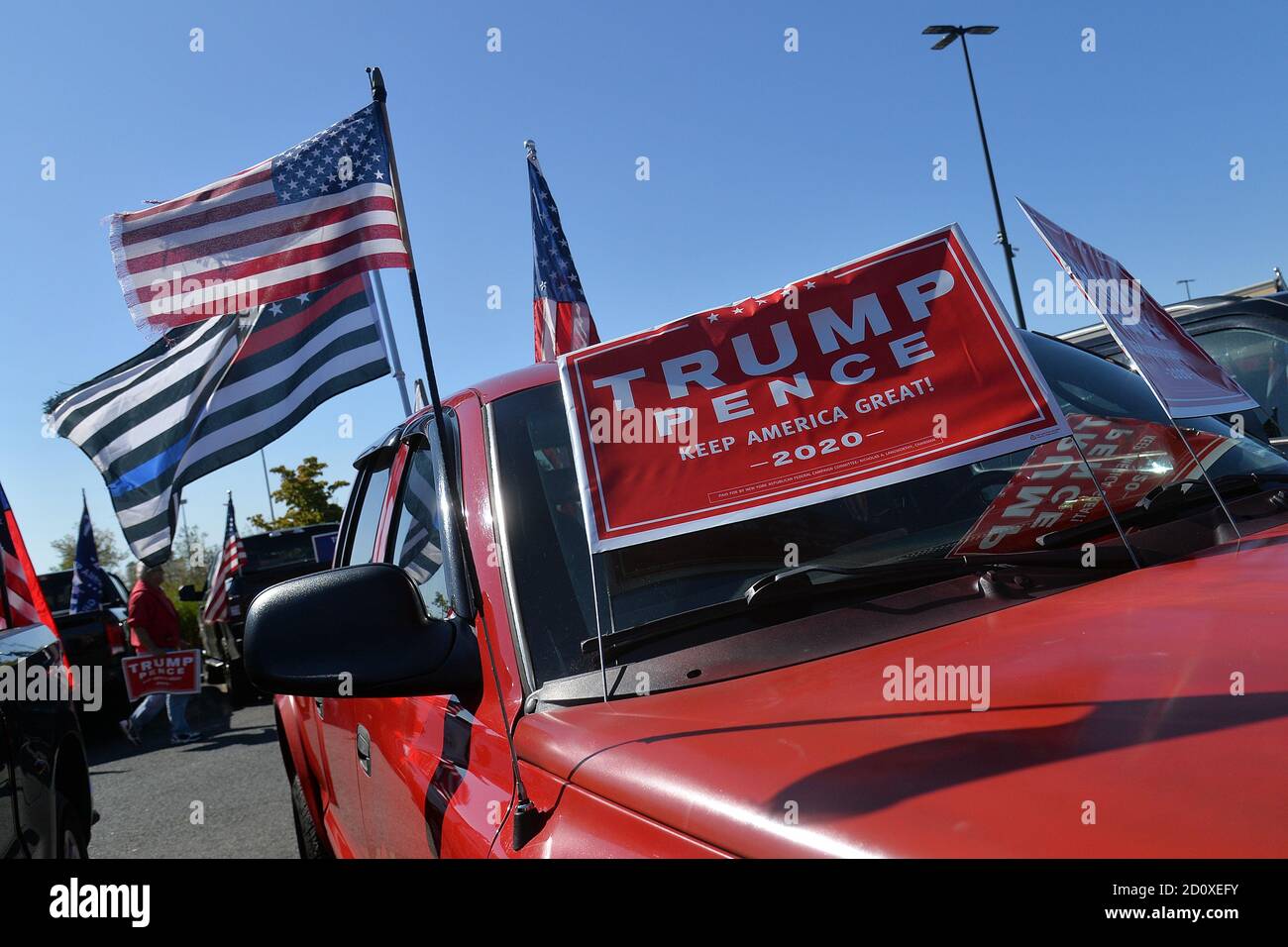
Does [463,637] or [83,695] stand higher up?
[463,637]

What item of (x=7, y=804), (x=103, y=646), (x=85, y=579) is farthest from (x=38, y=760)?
(x=85, y=579)

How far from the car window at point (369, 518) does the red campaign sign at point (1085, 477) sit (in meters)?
Answer: 1.77

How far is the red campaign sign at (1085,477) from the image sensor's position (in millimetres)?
1945

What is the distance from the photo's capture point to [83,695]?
10.5m

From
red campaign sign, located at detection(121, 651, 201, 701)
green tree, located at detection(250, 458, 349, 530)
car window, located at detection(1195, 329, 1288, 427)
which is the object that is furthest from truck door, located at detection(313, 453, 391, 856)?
green tree, located at detection(250, 458, 349, 530)

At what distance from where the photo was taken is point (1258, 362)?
17.5 feet

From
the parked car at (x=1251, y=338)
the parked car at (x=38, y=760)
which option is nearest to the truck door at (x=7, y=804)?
the parked car at (x=38, y=760)

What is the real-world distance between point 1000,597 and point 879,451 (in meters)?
0.34

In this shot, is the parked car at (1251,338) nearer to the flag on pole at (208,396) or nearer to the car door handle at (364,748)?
the flag on pole at (208,396)

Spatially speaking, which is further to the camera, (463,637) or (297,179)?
(297,179)

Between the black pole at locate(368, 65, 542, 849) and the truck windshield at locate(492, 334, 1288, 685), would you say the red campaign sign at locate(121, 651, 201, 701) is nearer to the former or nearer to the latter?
the black pole at locate(368, 65, 542, 849)

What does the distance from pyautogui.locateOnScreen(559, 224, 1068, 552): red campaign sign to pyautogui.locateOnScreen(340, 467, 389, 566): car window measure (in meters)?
1.30
